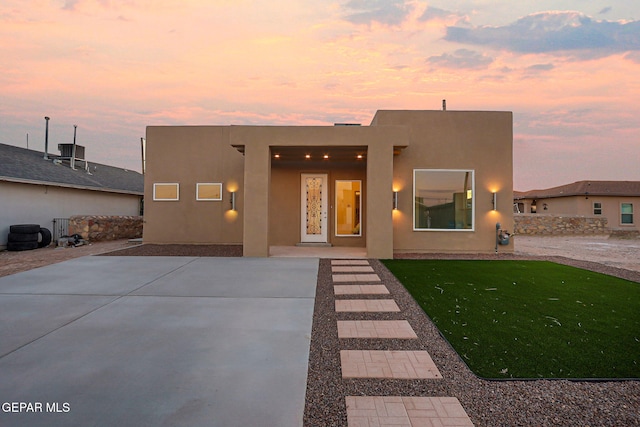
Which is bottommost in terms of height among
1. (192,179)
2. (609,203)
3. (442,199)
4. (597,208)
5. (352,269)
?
(352,269)

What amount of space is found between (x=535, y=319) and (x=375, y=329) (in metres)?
1.90

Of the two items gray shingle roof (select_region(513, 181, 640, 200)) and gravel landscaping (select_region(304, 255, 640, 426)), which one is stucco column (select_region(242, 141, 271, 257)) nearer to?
gravel landscaping (select_region(304, 255, 640, 426))

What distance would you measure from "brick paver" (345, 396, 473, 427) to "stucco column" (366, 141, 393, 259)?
603cm

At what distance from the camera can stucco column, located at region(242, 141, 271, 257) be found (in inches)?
309

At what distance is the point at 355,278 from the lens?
5.73 metres

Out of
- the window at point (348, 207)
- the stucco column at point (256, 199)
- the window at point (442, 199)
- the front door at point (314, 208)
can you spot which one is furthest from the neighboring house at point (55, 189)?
the window at point (442, 199)

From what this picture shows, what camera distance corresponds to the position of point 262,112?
1527cm

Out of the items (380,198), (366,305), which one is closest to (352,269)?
(380,198)

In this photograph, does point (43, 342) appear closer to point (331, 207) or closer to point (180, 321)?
point (180, 321)

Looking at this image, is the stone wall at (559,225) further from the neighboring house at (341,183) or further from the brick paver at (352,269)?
the brick paver at (352,269)

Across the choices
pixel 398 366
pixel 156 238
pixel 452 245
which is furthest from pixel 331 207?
pixel 398 366

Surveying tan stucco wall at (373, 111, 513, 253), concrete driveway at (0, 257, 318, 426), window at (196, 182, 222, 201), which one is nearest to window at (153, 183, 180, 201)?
window at (196, 182, 222, 201)

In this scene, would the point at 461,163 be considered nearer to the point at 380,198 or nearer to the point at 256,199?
the point at 380,198

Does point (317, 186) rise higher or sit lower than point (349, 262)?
higher
